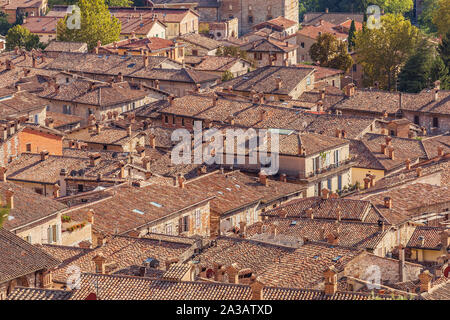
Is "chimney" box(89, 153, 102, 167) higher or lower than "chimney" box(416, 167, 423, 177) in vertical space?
higher

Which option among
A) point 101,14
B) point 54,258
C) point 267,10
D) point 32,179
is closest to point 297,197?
point 32,179

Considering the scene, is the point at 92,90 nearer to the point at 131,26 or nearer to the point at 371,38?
the point at 371,38

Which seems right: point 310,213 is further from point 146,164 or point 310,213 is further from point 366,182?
point 366,182

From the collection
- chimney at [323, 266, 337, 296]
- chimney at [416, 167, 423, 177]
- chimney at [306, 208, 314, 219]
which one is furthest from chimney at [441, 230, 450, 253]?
chimney at [416, 167, 423, 177]

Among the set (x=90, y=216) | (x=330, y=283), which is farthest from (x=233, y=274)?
(x=90, y=216)

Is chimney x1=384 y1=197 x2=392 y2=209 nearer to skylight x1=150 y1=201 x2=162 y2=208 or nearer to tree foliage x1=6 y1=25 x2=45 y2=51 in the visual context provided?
skylight x1=150 y1=201 x2=162 y2=208
